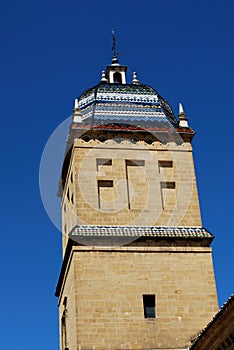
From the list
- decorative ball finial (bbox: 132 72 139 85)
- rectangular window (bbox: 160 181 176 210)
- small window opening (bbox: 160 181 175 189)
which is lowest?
rectangular window (bbox: 160 181 176 210)

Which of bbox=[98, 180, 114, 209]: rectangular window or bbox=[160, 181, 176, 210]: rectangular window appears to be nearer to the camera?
bbox=[98, 180, 114, 209]: rectangular window

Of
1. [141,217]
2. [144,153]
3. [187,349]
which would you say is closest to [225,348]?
[187,349]

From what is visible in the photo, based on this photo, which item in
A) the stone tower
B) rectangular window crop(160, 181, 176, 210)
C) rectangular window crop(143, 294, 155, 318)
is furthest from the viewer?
rectangular window crop(160, 181, 176, 210)

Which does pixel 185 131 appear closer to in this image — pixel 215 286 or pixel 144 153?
pixel 144 153

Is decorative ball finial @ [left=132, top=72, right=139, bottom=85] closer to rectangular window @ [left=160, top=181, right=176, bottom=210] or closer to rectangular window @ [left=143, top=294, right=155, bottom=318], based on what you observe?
rectangular window @ [left=160, top=181, right=176, bottom=210]

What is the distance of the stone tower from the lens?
1955 cm

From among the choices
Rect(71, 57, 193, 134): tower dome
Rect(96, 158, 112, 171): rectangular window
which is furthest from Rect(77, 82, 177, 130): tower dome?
Rect(96, 158, 112, 171): rectangular window

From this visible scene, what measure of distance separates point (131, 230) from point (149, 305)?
2.49 meters

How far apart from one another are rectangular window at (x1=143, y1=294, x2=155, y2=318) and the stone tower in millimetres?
30

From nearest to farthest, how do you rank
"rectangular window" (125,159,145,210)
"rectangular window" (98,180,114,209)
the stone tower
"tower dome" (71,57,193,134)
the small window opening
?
the stone tower → "rectangular window" (98,180,114,209) → "rectangular window" (125,159,145,210) → the small window opening → "tower dome" (71,57,193,134)

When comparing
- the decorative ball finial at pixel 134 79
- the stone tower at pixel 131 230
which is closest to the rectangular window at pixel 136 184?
the stone tower at pixel 131 230

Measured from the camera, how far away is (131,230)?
21188mm

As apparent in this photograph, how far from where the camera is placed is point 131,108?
2408cm

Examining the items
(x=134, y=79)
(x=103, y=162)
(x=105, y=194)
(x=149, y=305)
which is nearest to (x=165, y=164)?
(x=103, y=162)
